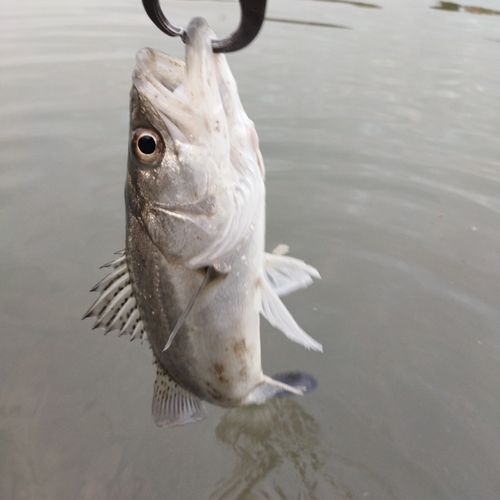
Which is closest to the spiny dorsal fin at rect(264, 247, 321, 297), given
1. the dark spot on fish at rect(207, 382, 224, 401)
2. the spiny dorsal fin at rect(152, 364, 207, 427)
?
the dark spot on fish at rect(207, 382, 224, 401)

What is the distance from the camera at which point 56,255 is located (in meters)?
4.16

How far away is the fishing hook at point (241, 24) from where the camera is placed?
132 centimetres

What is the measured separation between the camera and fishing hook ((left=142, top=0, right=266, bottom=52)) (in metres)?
1.32

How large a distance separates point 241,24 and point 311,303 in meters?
2.65

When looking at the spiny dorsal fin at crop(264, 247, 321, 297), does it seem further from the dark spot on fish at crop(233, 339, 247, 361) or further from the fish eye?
the fish eye

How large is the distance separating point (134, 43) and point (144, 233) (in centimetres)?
846

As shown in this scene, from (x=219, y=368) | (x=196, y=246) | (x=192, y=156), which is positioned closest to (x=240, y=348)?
(x=219, y=368)

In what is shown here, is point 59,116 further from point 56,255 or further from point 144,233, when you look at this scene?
point 144,233

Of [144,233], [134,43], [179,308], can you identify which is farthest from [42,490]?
[134,43]

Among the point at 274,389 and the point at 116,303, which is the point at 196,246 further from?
the point at 274,389

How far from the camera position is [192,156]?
1.79 m

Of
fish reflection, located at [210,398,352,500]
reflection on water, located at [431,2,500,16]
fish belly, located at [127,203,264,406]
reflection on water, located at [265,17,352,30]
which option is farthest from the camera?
reflection on water, located at [431,2,500,16]

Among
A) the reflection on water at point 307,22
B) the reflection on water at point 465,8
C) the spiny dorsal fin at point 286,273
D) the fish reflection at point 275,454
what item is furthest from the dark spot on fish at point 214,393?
the reflection on water at point 465,8

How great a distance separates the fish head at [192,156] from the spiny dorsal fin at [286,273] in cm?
37
